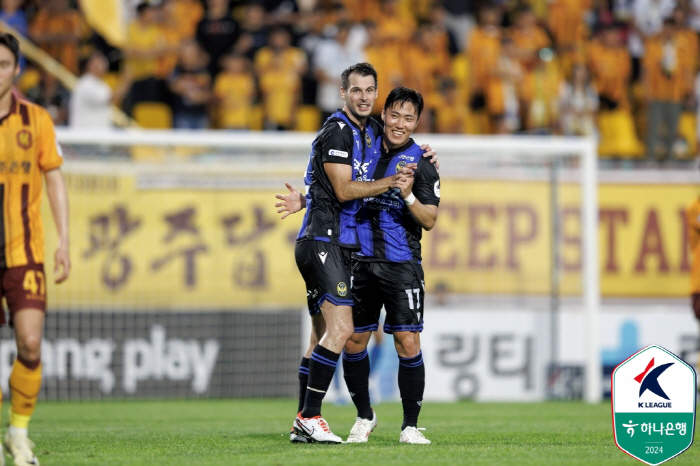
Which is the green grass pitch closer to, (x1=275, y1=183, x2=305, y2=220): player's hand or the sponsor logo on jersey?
(x1=275, y1=183, x2=305, y2=220): player's hand

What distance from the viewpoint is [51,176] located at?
5414mm

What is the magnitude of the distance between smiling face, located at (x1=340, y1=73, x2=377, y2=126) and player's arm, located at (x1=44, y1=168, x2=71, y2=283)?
197 centimetres

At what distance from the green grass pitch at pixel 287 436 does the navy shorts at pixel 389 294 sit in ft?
2.65

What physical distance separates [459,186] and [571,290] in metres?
2.08

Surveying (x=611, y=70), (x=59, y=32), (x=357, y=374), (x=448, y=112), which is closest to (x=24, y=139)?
(x=357, y=374)

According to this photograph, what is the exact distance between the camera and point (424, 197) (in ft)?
21.2

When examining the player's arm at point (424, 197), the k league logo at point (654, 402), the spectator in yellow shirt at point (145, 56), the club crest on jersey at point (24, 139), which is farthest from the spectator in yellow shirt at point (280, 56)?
the k league logo at point (654, 402)

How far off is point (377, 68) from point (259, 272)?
418 centimetres

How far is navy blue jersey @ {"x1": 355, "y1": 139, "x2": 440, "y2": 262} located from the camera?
650 cm

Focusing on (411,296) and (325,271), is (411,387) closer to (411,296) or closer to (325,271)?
(411,296)

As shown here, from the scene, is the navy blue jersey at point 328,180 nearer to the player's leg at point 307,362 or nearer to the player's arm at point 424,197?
the player's arm at point 424,197

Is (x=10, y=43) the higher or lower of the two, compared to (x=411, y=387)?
higher

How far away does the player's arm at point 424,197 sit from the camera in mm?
6320

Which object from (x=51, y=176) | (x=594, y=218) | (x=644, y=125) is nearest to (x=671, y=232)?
(x=594, y=218)
